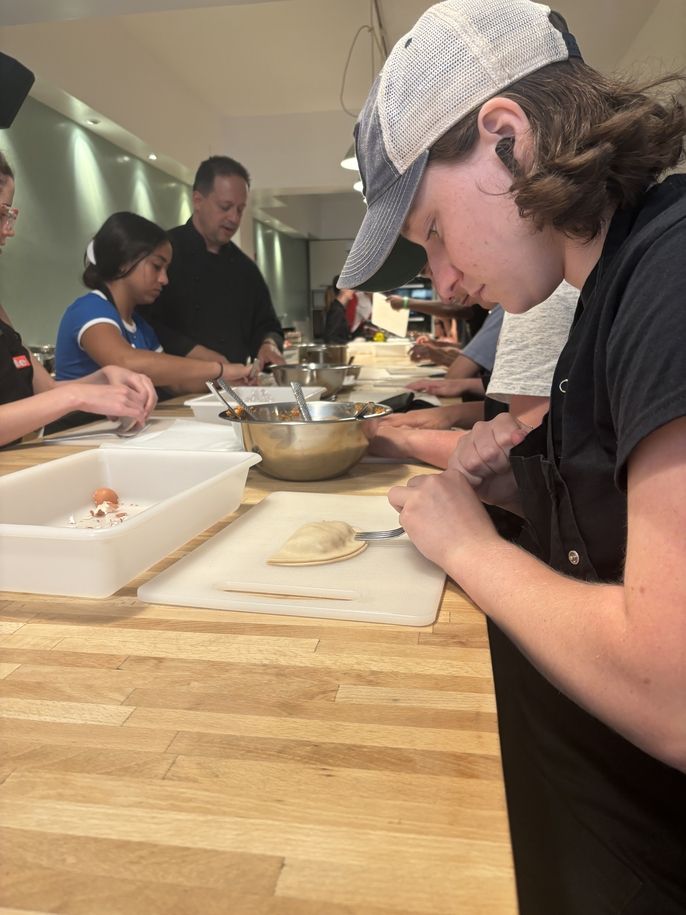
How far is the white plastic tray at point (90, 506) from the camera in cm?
72

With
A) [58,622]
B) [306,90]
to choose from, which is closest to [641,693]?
[58,622]

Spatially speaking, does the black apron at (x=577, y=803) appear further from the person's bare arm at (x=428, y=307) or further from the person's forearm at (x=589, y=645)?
the person's bare arm at (x=428, y=307)

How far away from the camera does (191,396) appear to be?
8.46 feet

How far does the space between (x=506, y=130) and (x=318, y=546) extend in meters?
0.50

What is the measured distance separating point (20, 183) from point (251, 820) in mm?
4450

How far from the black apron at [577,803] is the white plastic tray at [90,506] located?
0.43m

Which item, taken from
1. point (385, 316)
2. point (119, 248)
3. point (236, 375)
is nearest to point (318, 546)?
point (236, 375)

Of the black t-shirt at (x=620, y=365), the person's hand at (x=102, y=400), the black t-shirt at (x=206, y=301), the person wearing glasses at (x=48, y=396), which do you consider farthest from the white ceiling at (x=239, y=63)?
the black t-shirt at (x=620, y=365)

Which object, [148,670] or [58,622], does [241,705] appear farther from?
[58,622]

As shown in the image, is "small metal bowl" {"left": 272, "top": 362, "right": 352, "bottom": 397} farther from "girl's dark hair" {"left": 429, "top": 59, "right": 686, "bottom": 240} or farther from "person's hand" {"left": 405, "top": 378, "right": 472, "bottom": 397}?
"girl's dark hair" {"left": 429, "top": 59, "right": 686, "bottom": 240}

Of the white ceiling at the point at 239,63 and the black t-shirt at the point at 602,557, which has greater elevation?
the white ceiling at the point at 239,63

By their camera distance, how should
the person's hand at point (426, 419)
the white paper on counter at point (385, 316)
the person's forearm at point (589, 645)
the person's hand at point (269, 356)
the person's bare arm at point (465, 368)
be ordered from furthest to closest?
the white paper on counter at point (385, 316) < the person's hand at point (269, 356) < the person's bare arm at point (465, 368) < the person's hand at point (426, 419) < the person's forearm at point (589, 645)

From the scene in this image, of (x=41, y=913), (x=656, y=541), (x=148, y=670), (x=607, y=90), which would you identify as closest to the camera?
(x=41, y=913)

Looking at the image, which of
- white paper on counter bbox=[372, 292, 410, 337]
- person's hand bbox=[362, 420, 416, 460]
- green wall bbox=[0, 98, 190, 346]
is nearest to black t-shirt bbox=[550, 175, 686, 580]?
person's hand bbox=[362, 420, 416, 460]
